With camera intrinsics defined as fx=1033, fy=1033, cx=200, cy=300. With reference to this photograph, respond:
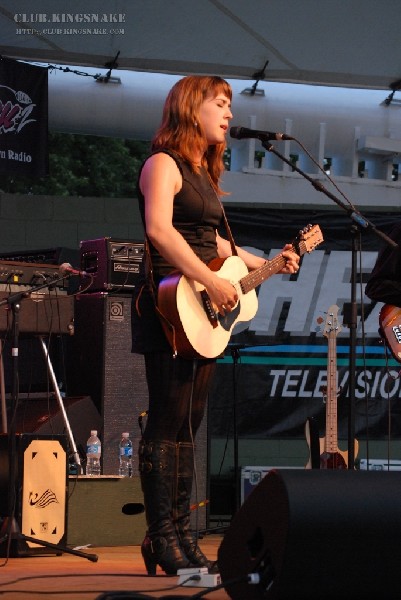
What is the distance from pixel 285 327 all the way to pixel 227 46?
86.5 inches

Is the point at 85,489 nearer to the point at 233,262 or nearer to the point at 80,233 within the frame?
the point at 233,262

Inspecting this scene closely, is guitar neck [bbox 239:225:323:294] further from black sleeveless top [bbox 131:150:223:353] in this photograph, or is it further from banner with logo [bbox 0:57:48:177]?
banner with logo [bbox 0:57:48:177]

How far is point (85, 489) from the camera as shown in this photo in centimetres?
561

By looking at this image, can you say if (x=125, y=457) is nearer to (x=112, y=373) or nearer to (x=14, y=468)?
(x=112, y=373)

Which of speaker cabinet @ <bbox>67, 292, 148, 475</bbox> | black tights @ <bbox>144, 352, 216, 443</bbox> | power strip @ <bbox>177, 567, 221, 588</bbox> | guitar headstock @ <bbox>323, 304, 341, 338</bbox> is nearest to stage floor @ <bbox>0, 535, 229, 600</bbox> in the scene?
power strip @ <bbox>177, 567, 221, 588</bbox>

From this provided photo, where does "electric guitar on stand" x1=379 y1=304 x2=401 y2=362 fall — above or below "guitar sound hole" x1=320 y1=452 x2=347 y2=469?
above

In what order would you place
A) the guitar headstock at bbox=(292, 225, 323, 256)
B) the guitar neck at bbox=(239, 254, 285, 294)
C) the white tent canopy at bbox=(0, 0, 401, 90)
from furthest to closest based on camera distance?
the white tent canopy at bbox=(0, 0, 401, 90) < the guitar headstock at bbox=(292, 225, 323, 256) < the guitar neck at bbox=(239, 254, 285, 294)

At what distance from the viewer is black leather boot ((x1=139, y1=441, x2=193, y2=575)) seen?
3.56 m

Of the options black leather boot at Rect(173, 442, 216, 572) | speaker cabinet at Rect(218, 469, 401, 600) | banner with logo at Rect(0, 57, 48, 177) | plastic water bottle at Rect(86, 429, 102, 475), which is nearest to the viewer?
speaker cabinet at Rect(218, 469, 401, 600)

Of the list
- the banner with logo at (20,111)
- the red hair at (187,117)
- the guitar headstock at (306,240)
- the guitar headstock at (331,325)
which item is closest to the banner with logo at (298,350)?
the guitar headstock at (331,325)

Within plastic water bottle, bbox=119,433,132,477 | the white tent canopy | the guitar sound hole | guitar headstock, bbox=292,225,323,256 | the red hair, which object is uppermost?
the white tent canopy

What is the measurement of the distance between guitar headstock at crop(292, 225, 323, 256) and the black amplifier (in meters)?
1.80

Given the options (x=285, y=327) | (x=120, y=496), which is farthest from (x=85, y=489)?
(x=285, y=327)

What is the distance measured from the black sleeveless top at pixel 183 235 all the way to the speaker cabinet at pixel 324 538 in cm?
116
